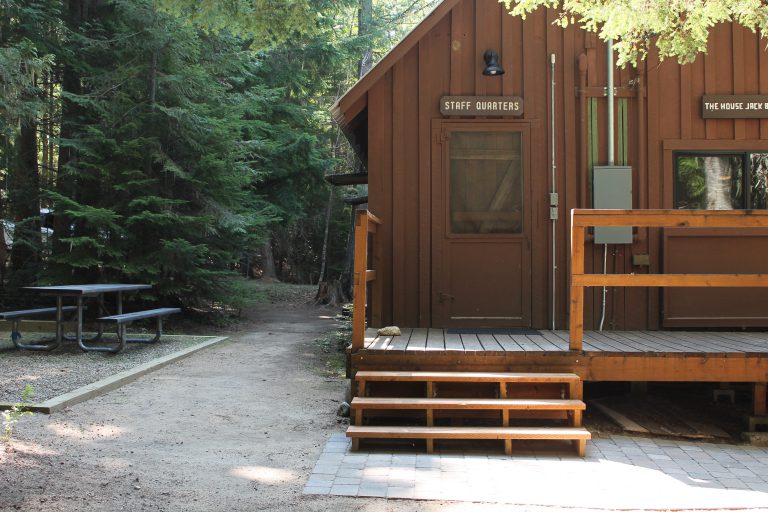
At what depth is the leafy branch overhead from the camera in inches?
245

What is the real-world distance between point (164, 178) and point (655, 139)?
9.12m

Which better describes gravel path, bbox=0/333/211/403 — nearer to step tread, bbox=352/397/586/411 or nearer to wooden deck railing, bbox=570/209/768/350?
step tread, bbox=352/397/586/411

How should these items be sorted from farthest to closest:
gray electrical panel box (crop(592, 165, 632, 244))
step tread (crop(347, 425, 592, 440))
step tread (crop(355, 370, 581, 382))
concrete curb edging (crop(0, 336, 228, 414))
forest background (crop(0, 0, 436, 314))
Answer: forest background (crop(0, 0, 436, 314)) → gray electrical panel box (crop(592, 165, 632, 244)) → concrete curb edging (crop(0, 336, 228, 414)) → step tread (crop(355, 370, 581, 382)) → step tread (crop(347, 425, 592, 440))

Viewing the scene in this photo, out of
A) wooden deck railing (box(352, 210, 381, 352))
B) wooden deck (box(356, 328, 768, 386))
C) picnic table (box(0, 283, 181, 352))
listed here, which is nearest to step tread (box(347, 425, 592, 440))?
wooden deck (box(356, 328, 768, 386))

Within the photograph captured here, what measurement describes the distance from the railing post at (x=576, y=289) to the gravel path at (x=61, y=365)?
192 inches

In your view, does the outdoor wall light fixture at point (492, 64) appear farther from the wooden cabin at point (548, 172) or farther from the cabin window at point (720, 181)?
the cabin window at point (720, 181)

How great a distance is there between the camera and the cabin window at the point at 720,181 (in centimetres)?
749

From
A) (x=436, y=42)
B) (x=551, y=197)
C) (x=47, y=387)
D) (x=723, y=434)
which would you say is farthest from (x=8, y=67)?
(x=723, y=434)

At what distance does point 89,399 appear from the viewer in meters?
6.53

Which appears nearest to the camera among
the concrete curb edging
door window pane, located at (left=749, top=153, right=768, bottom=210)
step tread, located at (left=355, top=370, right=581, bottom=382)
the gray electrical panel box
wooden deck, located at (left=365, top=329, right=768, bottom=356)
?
step tread, located at (left=355, top=370, right=581, bottom=382)

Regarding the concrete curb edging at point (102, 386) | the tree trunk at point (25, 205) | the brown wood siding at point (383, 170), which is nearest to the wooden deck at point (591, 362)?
the brown wood siding at point (383, 170)

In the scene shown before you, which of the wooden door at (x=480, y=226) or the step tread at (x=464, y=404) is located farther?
the wooden door at (x=480, y=226)

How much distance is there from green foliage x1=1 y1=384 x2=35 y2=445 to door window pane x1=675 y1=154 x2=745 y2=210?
674 cm

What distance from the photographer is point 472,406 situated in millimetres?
5297
